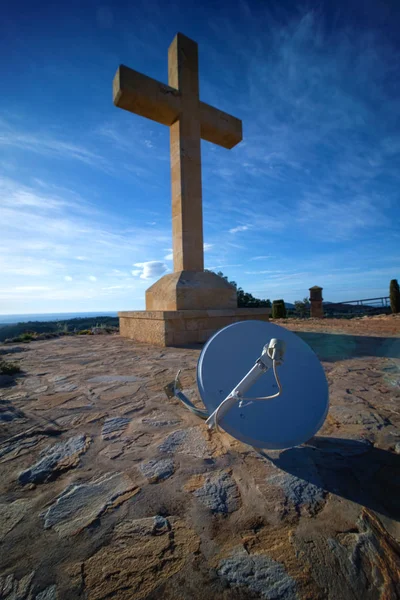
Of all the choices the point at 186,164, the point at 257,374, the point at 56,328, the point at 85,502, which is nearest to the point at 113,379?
the point at 85,502

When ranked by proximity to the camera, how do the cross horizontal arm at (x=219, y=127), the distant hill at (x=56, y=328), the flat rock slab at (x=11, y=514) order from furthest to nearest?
the distant hill at (x=56, y=328), the cross horizontal arm at (x=219, y=127), the flat rock slab at (x=11, y=514)

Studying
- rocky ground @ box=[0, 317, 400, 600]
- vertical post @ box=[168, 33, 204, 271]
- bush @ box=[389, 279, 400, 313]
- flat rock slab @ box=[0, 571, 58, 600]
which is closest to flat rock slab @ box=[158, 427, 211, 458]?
rocky ground @ box=[0, 317, 400, 600]

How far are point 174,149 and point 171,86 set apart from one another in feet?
4.89

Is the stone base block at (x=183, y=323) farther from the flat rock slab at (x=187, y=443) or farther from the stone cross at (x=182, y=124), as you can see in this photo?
the flat rock slab at (x=187, y=443)

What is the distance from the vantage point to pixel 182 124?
6.32 m

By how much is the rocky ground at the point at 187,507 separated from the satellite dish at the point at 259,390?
236 millimetres

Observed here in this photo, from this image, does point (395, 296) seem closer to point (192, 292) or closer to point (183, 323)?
point (192, 292)

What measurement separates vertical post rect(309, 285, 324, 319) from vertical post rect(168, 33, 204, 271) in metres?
9.39

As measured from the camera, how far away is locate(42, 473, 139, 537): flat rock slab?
4.07 feet

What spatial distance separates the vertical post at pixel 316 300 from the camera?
13.8 meters

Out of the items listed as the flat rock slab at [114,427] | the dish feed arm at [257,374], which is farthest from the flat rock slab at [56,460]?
the dish feed arm at [257,374]

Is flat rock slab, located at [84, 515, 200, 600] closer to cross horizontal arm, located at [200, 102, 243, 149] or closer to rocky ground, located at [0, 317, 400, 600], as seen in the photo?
rocky ground, located at [0, 317, 400, 600]

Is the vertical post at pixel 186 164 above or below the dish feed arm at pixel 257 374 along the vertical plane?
above

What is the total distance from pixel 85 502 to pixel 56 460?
49 cm
